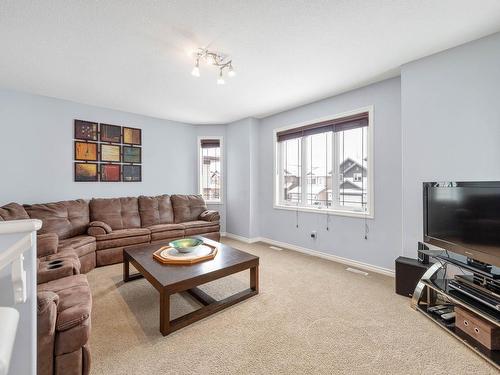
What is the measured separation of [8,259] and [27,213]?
3.25 meters

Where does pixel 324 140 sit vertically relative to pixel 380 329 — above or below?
above

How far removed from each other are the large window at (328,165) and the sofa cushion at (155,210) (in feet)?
6.93

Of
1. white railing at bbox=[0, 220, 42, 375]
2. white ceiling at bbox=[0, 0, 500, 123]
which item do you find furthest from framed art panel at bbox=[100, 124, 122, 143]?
white railing at bbox=[0, 220, 42, 375]

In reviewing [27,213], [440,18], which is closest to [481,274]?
[440,18]

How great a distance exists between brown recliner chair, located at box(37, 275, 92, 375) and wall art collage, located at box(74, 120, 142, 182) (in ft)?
10.3

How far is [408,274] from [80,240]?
3.97m

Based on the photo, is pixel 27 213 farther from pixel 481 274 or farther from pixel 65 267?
pixel 481 274

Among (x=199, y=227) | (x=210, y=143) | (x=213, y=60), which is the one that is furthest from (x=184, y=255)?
(x=210, y=143)

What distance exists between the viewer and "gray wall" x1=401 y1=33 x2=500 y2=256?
2150 mm

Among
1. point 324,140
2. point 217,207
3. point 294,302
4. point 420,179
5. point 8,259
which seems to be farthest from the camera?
point 217,207

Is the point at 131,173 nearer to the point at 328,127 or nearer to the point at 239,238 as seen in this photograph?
the point at 239,238

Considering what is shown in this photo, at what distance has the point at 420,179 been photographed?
2578mm

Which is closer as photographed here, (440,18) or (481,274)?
(481,274)

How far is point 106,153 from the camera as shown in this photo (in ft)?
13.9
